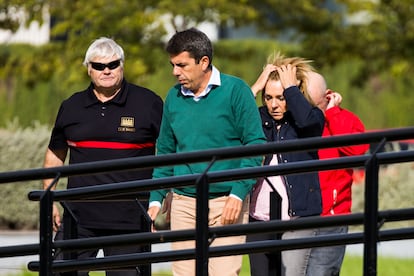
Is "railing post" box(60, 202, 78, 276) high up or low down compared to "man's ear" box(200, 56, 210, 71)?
down

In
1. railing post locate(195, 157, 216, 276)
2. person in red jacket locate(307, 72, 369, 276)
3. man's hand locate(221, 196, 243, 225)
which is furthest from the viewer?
person in red jacket locate(307, 72, 369, 276)

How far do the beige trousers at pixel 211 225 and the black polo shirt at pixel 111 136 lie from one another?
631 millimetres

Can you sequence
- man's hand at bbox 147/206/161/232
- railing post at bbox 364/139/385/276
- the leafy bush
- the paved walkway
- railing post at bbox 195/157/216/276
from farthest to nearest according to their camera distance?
the leafy bush → the paved walkway → man's hand at bbox 147/206/161/232 → railing post at bbox 195/157/216/276 → railing post at bbox 364/139/385/276

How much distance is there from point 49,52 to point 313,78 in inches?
680

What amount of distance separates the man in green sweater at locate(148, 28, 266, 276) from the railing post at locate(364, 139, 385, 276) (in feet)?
3.86

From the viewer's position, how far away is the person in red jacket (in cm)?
655

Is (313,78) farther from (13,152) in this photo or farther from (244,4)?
(244,4)

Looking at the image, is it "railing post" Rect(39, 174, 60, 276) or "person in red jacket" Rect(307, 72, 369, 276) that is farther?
"person in red jacket" Rect(307, 72, 369, 276)

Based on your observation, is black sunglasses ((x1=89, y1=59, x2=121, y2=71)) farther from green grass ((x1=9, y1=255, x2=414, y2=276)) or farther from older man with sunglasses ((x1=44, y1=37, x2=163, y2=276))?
green grass ((x1=9, y1=255, x2=414, y2=276))

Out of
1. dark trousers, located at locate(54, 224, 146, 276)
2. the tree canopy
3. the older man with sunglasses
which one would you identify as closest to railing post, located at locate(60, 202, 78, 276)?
dark trousers, located at locate(54, 224, 146, 276)

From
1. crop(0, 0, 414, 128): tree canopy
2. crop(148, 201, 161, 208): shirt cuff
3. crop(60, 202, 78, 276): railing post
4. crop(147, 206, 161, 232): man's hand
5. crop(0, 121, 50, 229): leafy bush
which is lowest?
crop(60, 202, 78, 276): railing post

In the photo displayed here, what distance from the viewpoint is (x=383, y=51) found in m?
24.9

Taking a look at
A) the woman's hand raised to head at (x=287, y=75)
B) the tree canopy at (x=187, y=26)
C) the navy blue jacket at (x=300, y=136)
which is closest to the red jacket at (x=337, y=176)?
the navy blue jacket at (x=300, y=136)

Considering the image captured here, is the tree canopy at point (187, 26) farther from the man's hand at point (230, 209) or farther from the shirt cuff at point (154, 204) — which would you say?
the man's hand at point (230, 209)
